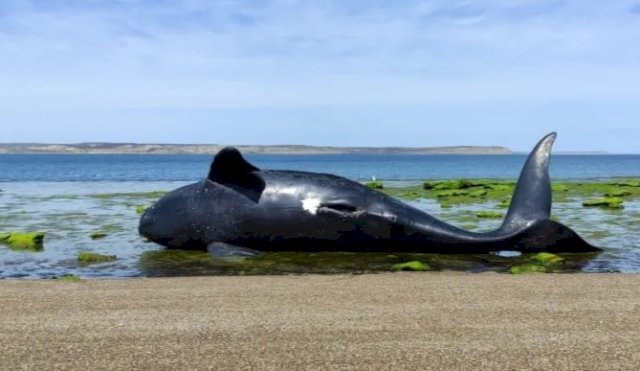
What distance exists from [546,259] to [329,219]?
12.2ft

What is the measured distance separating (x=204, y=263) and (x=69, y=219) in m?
10.3

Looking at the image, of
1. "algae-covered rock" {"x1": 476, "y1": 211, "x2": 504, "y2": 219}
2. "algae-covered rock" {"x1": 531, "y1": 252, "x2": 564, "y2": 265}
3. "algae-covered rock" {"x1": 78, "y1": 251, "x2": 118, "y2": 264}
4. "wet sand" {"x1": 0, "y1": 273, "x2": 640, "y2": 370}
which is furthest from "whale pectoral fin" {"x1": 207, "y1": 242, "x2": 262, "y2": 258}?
"algae-covered rock" {"x1": 476, "y1": 211, "x2": 504, "y2": 219}

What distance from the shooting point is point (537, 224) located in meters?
12.2

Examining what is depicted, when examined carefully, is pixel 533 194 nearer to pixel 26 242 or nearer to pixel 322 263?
pixel 322 263

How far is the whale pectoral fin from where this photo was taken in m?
12.3

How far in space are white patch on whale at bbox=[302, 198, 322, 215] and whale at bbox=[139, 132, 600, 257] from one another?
0.02 meters

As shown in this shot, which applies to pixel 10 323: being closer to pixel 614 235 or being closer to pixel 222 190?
pixel 222 190

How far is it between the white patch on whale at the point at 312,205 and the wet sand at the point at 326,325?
392 cm

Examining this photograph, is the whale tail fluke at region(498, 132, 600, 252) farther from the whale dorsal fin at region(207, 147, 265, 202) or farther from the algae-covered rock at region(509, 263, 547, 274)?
the whale dorsal fin at region(207, 147, 265, 202)

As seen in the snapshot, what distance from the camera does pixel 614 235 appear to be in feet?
50.9

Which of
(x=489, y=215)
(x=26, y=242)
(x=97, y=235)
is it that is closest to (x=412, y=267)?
(x=26, y=242)

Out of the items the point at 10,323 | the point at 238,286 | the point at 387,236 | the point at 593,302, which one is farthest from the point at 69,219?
the point at 593,302

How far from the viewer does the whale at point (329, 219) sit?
40.4ft

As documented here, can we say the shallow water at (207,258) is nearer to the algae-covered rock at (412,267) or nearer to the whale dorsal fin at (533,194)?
the algae-covered rock at (412,267)
